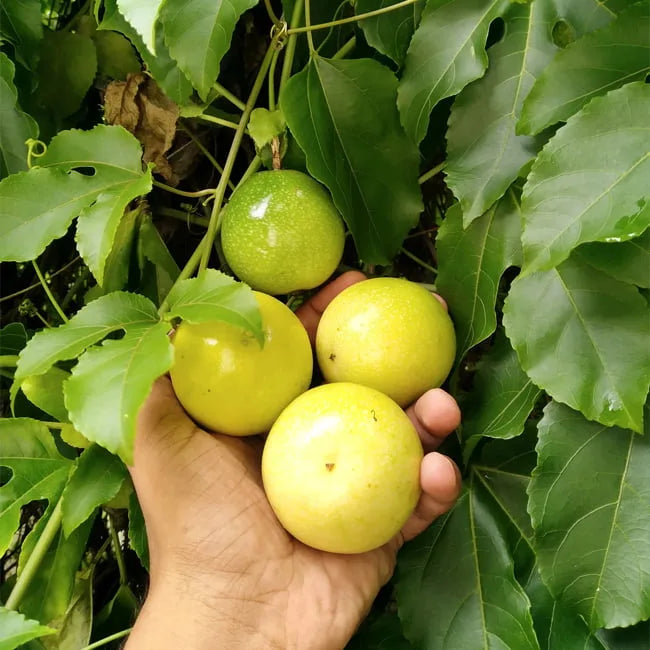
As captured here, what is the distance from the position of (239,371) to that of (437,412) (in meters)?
0.25

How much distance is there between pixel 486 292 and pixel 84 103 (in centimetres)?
77

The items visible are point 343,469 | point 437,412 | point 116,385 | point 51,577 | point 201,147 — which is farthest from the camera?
point 201,147

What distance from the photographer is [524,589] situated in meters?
0.89

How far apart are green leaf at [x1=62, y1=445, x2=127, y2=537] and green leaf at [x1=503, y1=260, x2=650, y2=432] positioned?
520 mm

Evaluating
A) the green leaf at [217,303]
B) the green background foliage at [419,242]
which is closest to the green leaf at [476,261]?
the green background foliage at [419,242]

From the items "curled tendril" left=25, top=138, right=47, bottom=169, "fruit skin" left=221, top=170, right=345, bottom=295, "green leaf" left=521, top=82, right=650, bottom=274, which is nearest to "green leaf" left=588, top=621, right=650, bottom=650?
"green leaf" left=521, top=82, right=650, bottom=274

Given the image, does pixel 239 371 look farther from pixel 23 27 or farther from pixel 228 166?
pixel 23 27

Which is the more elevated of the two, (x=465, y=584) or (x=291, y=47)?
(x=291, y=47)

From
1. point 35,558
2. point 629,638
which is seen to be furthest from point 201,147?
point 629,638

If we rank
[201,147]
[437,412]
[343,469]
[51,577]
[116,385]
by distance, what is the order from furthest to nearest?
1. [201,147]
2. [51,577]
3. [437,412]
4. [343,469]
5. [116,385]

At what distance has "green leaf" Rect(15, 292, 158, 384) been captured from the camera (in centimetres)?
71

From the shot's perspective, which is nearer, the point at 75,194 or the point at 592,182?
the point at 592,182

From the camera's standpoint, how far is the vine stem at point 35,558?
36.0 inches

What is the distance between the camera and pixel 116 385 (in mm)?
638
